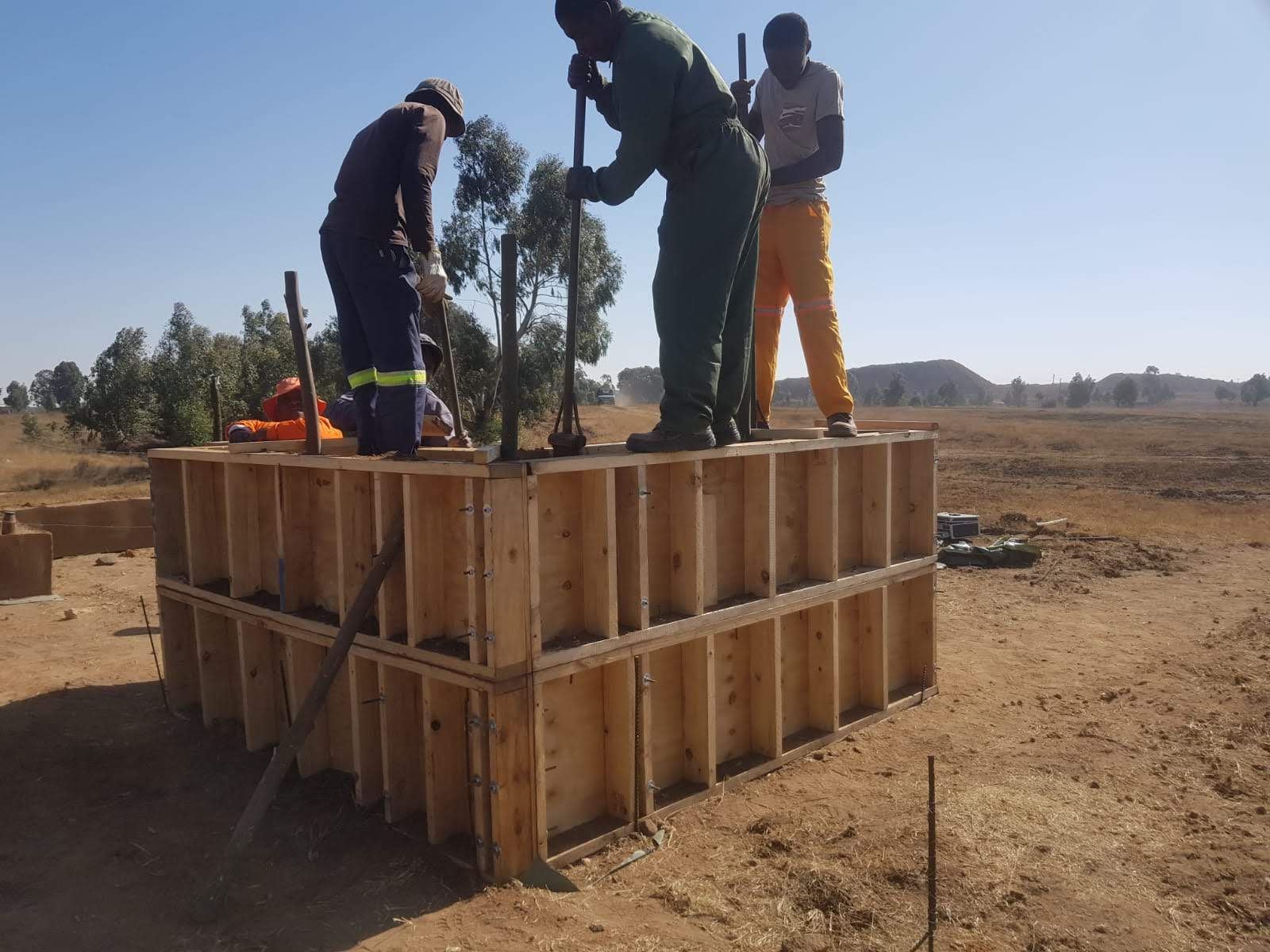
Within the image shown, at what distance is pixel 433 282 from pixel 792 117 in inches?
105

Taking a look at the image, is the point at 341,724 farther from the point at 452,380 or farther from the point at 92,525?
the point at 92,525

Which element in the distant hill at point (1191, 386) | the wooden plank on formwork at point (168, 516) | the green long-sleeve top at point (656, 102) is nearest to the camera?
the green long-sleeve top at point (656, 102)

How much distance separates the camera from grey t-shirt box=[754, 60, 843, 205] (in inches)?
230

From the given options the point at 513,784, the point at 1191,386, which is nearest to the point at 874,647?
the point at 513,784

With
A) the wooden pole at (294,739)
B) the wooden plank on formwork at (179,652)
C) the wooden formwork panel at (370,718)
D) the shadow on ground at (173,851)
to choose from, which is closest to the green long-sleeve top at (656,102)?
the wooden pole at (294,739)

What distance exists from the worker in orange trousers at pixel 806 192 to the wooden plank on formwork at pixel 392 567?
279 cm

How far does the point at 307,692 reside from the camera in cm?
478

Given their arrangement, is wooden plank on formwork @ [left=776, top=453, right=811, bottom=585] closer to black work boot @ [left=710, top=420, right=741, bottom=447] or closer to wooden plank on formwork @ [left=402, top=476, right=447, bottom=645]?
black work boot @ [left=710, top=420, right=741, bottom=447]

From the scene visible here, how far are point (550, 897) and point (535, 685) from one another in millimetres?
803

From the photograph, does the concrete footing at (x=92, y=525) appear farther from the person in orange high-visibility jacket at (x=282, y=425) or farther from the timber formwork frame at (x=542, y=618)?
the timber formwork frame at (x=542, y=618)

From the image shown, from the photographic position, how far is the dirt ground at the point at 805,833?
335 centimetres

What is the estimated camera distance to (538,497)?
393 cm

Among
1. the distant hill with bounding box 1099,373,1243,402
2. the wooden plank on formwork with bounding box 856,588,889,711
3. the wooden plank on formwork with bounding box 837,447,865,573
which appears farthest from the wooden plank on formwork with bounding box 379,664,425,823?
the distant hill with bounding box 1099,373,1243,402

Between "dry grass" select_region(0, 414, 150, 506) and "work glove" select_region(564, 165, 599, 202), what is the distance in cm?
1522
